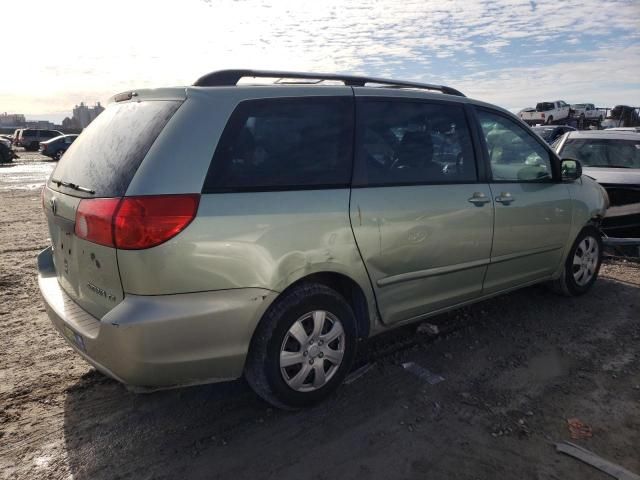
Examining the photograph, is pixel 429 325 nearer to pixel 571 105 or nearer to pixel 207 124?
pixel 207 124

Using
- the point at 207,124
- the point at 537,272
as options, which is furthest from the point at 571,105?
the point at 207,124

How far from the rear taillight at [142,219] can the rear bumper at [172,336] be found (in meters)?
0.28

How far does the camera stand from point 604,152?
766 cm

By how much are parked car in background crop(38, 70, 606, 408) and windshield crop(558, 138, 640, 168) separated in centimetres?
473

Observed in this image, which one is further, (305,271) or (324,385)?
(324,385)

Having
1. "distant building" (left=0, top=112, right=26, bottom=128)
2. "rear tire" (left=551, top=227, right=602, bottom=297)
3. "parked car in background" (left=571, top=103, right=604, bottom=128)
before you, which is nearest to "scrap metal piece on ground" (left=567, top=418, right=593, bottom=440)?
"rear tire" (left=551, top=227, right=602, bottom=297)

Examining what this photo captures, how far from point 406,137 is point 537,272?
6.36ft

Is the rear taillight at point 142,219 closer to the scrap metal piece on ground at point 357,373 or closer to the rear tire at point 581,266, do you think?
the scrap metal piece on ground at point 357,373

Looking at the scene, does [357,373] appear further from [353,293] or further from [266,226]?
[266,226]

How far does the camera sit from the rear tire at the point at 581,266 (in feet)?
15.7

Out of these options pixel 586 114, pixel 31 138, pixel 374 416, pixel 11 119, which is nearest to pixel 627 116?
pixel 586 114

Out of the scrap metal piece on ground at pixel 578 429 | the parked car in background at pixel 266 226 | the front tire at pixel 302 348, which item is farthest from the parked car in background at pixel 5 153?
the scrap metal piece on ground at pixel 578 429

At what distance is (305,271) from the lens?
108 inches

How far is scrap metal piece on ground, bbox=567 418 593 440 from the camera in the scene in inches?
108
